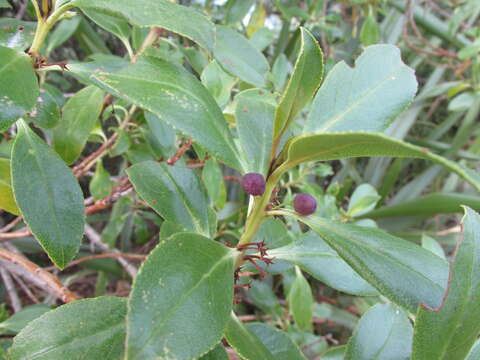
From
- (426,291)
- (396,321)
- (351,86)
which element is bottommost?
(396,321)

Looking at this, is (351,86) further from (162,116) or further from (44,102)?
(44,102)

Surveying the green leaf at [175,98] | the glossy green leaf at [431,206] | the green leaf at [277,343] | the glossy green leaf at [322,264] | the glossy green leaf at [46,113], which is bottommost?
the glossy green leaf at [431,206]

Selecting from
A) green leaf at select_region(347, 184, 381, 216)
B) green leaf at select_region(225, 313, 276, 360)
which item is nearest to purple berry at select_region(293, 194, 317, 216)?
green leaf at select_region(225, 313, 276, 360)

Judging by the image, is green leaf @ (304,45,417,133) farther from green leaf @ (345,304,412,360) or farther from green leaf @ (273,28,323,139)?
green leaf @ (345,304,412,360)

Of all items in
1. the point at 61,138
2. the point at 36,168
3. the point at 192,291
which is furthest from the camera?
the point at 61,138

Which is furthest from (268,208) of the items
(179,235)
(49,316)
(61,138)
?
(61,138)

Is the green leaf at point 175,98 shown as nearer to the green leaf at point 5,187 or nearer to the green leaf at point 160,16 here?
the green leaf at point 160,16

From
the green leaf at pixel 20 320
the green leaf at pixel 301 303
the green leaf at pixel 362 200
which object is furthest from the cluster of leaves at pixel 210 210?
the green leaf at pixel 362 200
